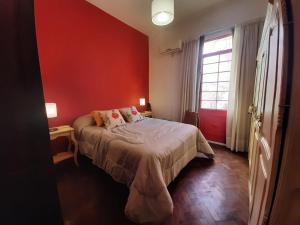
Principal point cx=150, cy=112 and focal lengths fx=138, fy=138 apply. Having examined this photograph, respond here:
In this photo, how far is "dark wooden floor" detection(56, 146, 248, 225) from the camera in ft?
4.54

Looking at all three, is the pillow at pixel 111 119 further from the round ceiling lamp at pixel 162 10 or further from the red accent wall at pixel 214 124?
the red accent wall at pixel 214 124

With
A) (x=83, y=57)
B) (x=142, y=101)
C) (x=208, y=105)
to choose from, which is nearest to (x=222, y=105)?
(x=208, y=105)

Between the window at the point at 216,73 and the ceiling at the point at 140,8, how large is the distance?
76 centimetres

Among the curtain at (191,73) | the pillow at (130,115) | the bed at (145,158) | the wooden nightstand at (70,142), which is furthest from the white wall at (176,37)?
the wooden nightstand at (70,142)

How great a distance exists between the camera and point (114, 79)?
3.35 metres

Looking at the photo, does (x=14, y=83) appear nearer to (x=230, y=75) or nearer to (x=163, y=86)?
(x=230, y=75)

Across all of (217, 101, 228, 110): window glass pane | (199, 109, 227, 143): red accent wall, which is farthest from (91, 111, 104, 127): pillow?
(217, 101, 228, 110): window glass pane

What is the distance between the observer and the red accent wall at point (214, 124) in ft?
10.6

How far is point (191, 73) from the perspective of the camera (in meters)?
3.42

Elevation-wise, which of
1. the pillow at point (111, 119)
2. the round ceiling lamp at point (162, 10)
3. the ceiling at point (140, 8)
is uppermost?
the ceiling at point (140, 8)

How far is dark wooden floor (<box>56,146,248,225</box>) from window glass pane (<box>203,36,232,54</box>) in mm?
2466

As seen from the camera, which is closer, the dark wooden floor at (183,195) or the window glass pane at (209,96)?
the dark wooden floor at (183,195)

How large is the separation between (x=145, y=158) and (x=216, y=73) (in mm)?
2799

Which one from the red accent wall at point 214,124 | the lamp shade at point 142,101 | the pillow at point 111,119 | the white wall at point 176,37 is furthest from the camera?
the lamp shade at point 142,101
